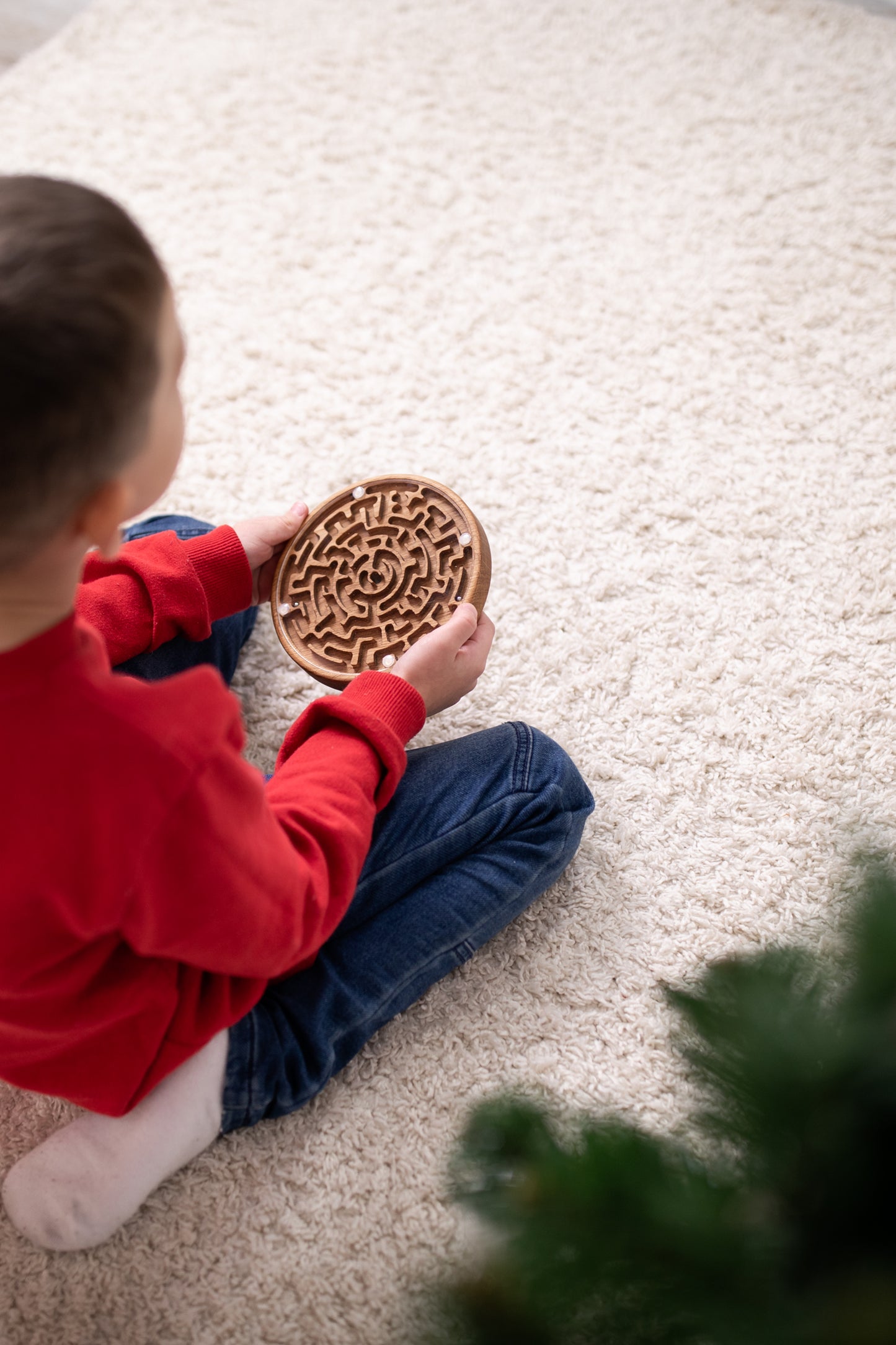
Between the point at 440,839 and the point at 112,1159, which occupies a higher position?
the point at 440,839

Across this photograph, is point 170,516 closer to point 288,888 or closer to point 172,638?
point 172,638

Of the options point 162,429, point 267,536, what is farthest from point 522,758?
point 162,429

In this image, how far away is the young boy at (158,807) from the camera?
0.46m

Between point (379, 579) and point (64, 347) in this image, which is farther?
point (379, 579)

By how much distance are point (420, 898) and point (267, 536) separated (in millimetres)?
366

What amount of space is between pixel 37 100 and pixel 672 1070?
5.71ft

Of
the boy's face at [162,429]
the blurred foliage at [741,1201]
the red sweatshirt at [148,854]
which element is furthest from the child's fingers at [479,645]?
the blurred foliage at [741,1201]

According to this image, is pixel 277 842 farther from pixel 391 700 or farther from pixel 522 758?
pixel 522 758

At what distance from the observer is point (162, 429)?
0.52 m

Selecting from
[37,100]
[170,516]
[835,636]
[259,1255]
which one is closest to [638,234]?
[835,636]

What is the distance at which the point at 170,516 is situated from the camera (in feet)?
3.31

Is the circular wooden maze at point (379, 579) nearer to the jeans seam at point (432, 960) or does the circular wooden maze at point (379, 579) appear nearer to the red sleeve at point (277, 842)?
the red sleeve at point (277, 842)

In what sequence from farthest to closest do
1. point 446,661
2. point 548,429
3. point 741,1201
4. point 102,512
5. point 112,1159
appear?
point 548,429 → point 446,661 → point 112,1159 → point 102,512 → point 741,1201

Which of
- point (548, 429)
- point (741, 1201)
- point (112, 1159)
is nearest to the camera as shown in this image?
point (741, 1201)
